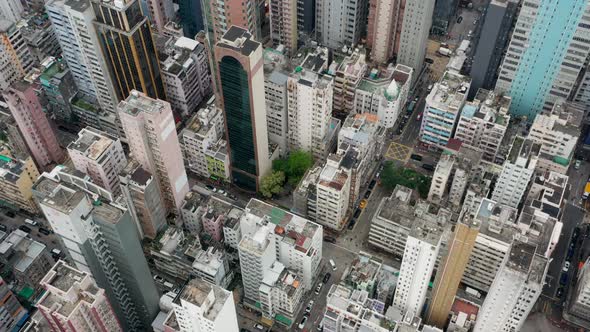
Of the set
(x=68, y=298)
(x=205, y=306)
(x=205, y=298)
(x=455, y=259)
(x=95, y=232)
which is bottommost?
(x=68, y=298)

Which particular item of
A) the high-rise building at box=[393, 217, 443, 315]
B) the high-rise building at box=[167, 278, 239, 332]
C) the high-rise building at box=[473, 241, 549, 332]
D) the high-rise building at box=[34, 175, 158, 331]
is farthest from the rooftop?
the high-rise building at box=[473, 241, 549, 332]

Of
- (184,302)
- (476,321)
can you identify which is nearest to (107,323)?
(184,302)

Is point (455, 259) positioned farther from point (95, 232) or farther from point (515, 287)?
point (95, 232)

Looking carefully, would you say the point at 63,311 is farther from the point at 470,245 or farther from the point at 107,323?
the point at 470,245

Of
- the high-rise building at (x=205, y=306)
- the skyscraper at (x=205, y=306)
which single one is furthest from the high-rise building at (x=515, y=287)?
the high-rise building at (x=205, y=306)

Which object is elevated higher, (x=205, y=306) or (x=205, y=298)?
(x=205, y=298)

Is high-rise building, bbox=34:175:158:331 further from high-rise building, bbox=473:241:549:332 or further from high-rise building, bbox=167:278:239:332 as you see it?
high-rise building, bbox=473:241:549:332

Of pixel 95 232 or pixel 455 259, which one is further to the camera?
pixel 455 259

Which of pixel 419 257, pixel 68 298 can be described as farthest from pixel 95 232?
pixel 419 257
